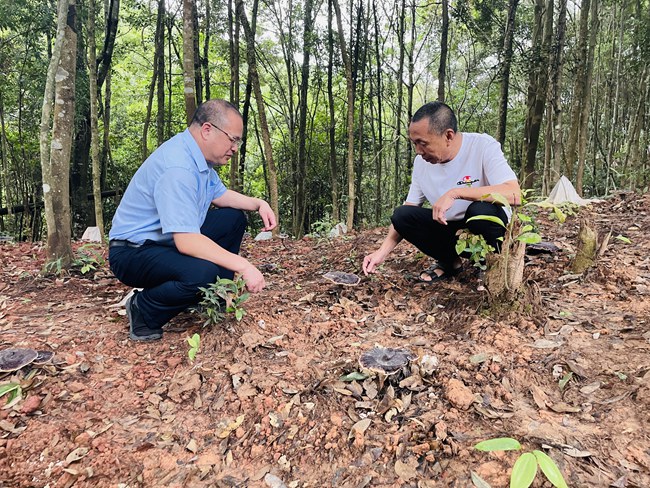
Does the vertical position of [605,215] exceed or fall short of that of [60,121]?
it falls short

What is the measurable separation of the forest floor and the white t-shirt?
0.69 metres

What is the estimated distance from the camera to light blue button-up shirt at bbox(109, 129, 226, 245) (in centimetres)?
223

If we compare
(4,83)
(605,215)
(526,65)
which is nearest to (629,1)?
(526,65)

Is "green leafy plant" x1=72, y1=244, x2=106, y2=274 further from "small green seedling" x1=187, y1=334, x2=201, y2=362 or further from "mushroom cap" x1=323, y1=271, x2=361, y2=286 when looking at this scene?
"mushroom cap" x1=323, y1=271, x2=361, y2=286

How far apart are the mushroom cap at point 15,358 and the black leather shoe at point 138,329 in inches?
20.0

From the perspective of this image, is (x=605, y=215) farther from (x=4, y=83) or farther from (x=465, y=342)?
(x=4, y=83)

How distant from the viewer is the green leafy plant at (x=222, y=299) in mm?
2430

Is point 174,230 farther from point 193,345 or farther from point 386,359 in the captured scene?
point 386,359

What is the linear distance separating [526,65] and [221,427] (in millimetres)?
6997

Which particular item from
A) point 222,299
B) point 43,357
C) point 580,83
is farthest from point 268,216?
point 580,83

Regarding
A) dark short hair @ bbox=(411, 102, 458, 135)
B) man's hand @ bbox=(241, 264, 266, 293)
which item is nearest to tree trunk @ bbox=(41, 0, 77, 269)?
man's hand @ bbox=(241, 264, 266, 293)

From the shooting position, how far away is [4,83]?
8438 mm

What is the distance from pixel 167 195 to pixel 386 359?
137 centimetres

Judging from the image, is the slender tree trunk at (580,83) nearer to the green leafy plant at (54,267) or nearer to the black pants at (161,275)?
the black pants at (161,275)
